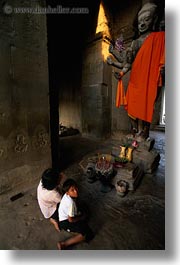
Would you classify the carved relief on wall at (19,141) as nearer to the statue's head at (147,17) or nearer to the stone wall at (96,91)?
the statue's head at (147,17)

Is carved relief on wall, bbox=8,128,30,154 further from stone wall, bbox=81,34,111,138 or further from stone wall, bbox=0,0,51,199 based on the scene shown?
stone wall, bbox=81,34,111,138

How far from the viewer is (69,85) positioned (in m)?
5.89

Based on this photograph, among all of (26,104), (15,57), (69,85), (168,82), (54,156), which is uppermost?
(69,85)

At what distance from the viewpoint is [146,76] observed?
233 cm

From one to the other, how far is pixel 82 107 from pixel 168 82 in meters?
4.17

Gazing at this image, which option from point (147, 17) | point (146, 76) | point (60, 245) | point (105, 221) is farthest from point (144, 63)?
point (60, 245)

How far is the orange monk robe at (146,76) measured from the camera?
2.19 meters

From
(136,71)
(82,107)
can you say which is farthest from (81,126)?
(136,71)

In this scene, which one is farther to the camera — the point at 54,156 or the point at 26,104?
the point at 54,156

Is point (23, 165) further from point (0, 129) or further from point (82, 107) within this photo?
point (82, 107)

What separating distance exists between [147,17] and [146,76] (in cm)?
80

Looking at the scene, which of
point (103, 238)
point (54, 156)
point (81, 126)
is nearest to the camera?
point (103, 238)

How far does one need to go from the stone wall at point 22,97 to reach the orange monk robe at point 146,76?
1.35 meters

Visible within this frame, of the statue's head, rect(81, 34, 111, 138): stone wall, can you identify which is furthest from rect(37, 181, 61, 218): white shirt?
rect(81, 34, 111, 138): stone wall
